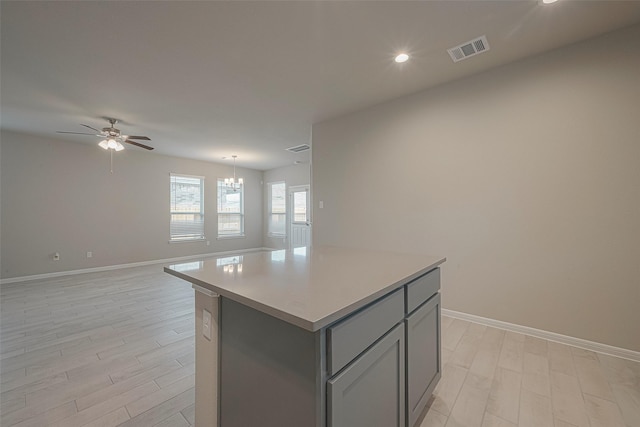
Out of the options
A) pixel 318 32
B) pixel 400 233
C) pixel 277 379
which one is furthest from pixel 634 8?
pixel 277 379

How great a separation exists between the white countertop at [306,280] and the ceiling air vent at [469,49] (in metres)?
1.95

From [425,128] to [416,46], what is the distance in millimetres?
1031

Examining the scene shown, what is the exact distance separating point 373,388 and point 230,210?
286 inches

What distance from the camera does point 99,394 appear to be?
1728mm

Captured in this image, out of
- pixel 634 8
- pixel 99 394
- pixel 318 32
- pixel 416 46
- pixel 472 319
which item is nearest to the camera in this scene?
pixel 99 394

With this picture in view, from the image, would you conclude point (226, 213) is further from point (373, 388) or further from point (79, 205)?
point (373, 388)

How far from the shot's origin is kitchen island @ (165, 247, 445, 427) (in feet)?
2.73

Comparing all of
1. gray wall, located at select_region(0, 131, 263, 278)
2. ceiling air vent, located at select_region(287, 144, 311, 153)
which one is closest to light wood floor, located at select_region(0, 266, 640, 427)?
gray wall, located at select_region(0, 131, 263, 278)

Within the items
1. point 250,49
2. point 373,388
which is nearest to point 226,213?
point 250,49

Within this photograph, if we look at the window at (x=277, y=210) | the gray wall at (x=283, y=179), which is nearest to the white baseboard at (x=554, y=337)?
the gray wall at (x=283, y=179)

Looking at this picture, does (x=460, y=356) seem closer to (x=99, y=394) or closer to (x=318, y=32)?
(x=99, y=394)

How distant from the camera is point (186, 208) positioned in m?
6.71

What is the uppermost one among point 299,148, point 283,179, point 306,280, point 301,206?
point 299,148

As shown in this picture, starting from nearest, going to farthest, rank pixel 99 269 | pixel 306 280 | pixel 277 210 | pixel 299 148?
pixel 306 280 < pixel 99 269 < pixel 299 148 < pixel 277 210
